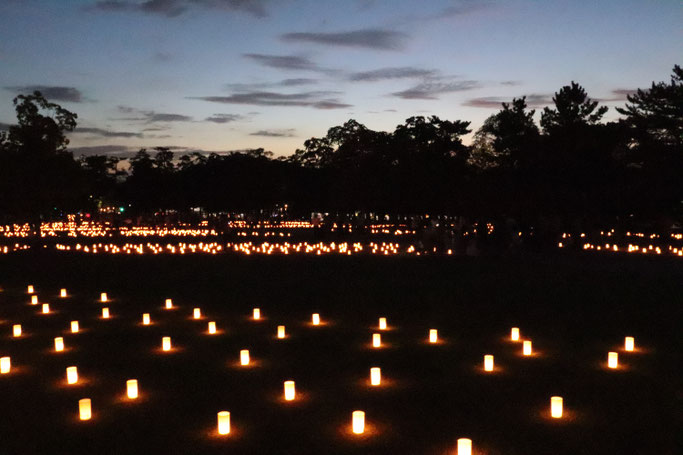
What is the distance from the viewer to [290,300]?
13719 millimetres

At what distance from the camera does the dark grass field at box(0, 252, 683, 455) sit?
5.84m

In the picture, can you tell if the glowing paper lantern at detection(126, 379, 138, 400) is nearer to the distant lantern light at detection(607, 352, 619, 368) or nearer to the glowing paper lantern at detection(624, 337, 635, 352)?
the distant lantern light at detection(607, 352, 619, 368)

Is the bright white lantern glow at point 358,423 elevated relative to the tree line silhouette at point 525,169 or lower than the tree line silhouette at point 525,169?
A: lower

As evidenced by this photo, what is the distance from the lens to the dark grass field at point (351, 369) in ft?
19.2

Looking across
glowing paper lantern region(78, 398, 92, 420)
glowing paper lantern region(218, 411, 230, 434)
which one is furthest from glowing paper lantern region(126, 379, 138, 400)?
glowing paper lantern region(218, 411, 230, 434)

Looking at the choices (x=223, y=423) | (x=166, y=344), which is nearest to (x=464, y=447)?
(x=223, y=423)

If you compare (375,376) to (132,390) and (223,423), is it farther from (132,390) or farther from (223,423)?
(132,390)

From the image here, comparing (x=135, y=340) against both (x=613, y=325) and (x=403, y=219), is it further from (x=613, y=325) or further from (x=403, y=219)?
(x=403, y=219)

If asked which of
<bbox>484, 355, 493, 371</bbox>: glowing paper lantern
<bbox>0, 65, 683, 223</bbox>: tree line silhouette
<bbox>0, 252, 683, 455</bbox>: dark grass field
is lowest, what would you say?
<bbox>0, 252, 683, 455</bbox>: dark grass field

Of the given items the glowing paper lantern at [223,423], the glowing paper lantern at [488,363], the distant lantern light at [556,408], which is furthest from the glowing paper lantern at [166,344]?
the distant lantern light at [556,408]

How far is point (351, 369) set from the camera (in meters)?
8.17

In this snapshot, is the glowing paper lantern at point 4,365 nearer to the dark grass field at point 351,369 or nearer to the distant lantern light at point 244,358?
the dark grass field at point 351,369

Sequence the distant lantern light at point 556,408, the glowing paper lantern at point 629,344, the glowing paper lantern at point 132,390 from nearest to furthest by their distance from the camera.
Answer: the distant lantern light at point 556,408 < the glowing paper lantern at point 132,390 < the glowing paper lantern at point 629,344

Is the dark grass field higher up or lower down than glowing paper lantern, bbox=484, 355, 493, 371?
lower down
